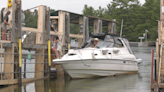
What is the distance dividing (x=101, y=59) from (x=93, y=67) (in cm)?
63

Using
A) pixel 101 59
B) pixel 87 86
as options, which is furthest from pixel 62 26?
pixel 87 86

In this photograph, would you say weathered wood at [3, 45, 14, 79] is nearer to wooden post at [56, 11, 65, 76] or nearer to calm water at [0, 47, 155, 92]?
calm water at [0, 47, 155, 92]

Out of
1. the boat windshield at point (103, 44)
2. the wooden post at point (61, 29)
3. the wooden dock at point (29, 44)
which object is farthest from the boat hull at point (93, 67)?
the wooden post at point (61, 29)

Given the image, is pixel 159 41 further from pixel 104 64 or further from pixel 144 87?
pixel 104 64

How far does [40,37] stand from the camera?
15164 mm

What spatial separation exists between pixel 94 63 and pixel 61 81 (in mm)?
2043

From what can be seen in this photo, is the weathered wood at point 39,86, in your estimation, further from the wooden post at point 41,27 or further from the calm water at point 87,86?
the wooden post at point 41,27

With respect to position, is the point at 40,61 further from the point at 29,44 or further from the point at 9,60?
the point at 9,60

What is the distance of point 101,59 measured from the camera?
14.9m

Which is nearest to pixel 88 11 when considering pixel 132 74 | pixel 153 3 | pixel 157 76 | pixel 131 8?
pixel 131 8

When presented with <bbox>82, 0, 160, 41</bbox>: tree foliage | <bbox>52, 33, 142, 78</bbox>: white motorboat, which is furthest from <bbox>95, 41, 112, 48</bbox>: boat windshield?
<bbox>82, 0, 160, 41</bbox>: tree foliage

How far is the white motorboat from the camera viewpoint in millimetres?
14441

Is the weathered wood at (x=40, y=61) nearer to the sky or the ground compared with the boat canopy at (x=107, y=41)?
nearer to the ground

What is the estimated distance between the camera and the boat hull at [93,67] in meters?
14.4
